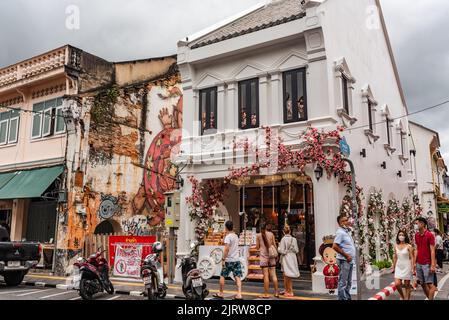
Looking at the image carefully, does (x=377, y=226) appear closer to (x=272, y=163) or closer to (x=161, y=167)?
(x=272, y=163)

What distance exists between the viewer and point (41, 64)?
1775 cm

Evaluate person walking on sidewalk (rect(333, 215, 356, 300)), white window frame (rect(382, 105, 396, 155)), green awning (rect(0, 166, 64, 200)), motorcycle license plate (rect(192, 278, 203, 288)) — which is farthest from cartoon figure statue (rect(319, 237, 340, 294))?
green awning (rect(0, 166, 64, 200))

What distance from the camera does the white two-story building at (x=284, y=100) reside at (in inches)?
472

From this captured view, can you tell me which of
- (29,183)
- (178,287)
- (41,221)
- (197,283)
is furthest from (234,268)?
(41,221)

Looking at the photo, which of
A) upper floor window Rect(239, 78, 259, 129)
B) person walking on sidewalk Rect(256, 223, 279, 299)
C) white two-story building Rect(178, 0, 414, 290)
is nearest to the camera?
person walking on sidewalk Rect(256, 223, 279, 299)

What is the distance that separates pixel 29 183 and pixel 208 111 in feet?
26.9

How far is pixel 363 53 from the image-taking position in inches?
649

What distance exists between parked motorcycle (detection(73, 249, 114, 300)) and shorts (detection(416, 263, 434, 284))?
7.68m

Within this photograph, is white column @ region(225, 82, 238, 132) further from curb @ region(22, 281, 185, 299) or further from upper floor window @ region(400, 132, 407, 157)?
upper floor window @ region(400, 132, 407, 157)

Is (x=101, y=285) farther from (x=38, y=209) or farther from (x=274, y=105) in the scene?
(x=38, y=209)

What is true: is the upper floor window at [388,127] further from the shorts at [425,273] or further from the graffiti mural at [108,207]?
the graffiti mural at [108,207]

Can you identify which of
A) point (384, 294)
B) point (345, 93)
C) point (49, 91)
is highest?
point (49, 91)

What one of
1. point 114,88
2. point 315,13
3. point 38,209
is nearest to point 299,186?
point 315,13

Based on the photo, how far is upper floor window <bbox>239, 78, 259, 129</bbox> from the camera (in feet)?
43.9
